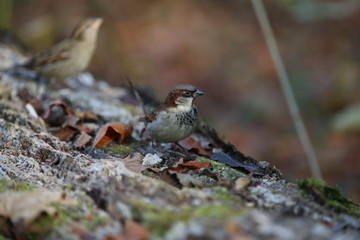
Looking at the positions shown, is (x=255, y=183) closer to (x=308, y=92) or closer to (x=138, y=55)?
(x=308, y=92)

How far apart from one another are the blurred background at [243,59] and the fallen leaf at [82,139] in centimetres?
490

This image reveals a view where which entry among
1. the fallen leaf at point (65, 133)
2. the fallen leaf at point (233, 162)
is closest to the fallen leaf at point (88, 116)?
the fallen leaf at point (65, 133)

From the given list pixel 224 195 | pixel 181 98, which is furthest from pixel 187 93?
pixel 224 195

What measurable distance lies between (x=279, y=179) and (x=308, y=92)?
762cm

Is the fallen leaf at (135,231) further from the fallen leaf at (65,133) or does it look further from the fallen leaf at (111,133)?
the fallen leaf at (65,133)

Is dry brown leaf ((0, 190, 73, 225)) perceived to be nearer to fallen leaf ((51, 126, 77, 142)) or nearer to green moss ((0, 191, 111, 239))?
green moss ((0, 191, 111, 239))

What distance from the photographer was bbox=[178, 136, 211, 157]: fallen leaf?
173 inches

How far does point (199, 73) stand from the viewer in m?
12.0

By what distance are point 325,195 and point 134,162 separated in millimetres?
1321

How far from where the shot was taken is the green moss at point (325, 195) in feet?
9.57

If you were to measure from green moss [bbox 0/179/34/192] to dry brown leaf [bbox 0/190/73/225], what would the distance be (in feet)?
0.87

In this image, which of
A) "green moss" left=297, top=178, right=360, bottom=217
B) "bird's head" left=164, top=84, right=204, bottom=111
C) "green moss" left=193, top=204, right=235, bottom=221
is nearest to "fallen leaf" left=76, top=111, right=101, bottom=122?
"bird's head" left=164, top=84, right=204, bottom=111

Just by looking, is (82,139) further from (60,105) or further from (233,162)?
(233,162)

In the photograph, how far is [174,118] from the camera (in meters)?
4.79
